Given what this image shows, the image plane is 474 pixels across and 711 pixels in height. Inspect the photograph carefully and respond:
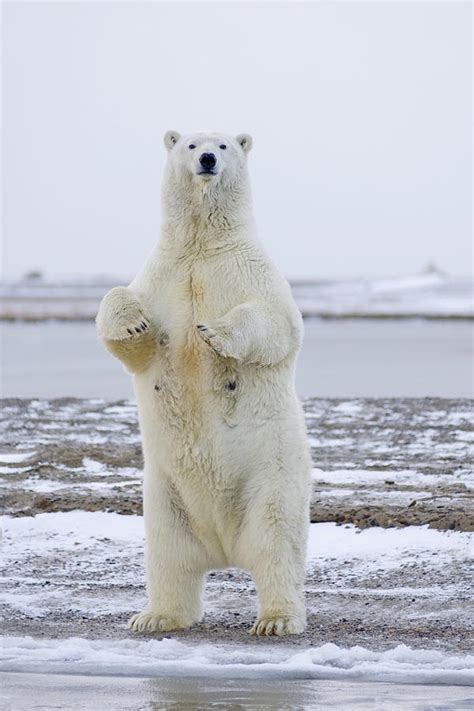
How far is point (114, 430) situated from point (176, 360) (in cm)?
551

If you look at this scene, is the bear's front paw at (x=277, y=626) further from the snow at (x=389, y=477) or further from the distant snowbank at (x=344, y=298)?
the distant snowbank at (x=344, y=298)

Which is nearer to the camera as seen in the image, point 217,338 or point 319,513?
point 217,338

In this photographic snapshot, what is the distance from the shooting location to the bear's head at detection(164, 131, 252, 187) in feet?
18.4

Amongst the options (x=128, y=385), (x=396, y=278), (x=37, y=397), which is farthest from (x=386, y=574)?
(x=396, y=278)

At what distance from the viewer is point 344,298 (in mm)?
46375

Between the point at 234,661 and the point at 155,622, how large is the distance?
0.74 meters

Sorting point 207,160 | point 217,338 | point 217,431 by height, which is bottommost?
point 217,431

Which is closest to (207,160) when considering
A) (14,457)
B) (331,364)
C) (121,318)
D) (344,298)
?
(121,318)

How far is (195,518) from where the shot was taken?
18.6 ft

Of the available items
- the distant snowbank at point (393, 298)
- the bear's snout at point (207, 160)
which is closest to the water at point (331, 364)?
the distant snowbank at point (393, 298)

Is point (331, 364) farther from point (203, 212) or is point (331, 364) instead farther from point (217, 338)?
point (217, 338)

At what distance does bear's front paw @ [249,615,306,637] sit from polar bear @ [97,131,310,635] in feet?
0.04

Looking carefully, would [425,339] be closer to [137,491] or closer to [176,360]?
[137,491]

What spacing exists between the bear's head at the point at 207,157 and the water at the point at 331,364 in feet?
27.2
